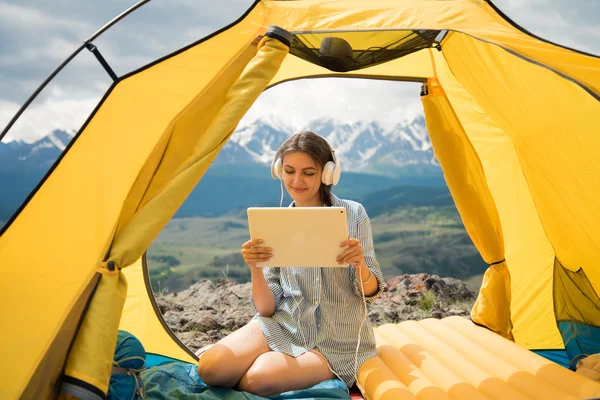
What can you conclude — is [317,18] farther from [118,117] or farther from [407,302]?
[407,302]

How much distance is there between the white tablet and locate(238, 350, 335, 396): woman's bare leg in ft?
1.24

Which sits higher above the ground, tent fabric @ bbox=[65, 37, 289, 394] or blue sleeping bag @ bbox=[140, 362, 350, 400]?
tent fabric @ bbox=[65, 37, 289, 394]

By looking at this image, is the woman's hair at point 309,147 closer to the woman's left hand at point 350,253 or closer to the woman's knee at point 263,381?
the woman's left hand at point 350,253

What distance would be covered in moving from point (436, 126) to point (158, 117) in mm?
1519

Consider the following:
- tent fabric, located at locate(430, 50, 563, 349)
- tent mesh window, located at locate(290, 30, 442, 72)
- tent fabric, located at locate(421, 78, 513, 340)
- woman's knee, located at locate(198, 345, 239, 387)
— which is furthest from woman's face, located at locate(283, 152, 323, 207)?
tent fabric, located at locate(430, 50, 563, 349)

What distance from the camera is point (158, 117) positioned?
76.1 inches

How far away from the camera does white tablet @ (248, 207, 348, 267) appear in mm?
1882

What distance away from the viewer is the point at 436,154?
2930 millimetres

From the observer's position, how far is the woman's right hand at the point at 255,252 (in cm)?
194

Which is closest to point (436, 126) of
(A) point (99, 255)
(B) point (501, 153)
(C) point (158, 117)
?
(B) point (501, 153)

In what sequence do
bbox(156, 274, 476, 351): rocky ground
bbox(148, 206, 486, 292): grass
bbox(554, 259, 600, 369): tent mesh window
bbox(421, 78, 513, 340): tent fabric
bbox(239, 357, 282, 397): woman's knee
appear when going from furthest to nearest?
bbox(148, 206, 486, 292): grass < bbox(156, 274, 476, 351): rocky ground < bbox(421, 78, 513, 340): tent fabric < bbox(554, 259, 600, 369): tent mesh window < bbox(239, 357, 282, 397): woman's knee

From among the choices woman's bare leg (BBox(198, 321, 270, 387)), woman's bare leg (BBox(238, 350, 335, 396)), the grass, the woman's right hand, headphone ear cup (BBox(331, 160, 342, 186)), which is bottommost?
woman's bare leg (BBox(238, 350, 335, 396))

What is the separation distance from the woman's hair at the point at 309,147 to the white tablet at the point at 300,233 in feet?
1.10

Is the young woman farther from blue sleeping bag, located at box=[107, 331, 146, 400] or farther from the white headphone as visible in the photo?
blue sleeping bag, located at box=[107, 331, 146, 400]
